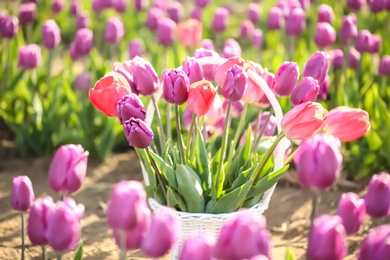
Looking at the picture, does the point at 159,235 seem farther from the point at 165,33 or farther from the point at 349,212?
the point at 165,33

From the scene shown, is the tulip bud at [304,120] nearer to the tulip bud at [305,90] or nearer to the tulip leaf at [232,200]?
the tulip bud at [305,90]

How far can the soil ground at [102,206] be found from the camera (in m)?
3.03

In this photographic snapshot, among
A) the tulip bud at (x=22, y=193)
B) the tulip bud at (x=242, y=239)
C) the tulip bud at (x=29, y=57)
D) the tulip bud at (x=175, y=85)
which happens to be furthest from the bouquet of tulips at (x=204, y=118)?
the tulip bud at (x=29, y=57)

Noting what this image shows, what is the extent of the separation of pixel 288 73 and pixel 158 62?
1.95m

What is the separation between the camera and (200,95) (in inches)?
86.5

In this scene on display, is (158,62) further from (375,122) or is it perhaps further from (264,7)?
(264,7)

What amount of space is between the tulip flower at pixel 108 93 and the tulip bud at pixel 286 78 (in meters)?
0.48

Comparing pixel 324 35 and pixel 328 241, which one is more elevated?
pixel 328 241

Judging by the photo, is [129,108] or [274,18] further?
[274,18]

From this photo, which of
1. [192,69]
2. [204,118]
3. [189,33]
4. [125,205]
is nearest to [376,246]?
[125,205]

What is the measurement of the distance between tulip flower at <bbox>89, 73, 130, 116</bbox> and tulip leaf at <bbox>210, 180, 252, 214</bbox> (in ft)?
1.45

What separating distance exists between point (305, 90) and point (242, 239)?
3.16 ft

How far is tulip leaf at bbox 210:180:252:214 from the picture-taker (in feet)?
7.77

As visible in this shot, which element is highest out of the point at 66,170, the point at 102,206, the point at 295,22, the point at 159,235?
the point at 159,235
